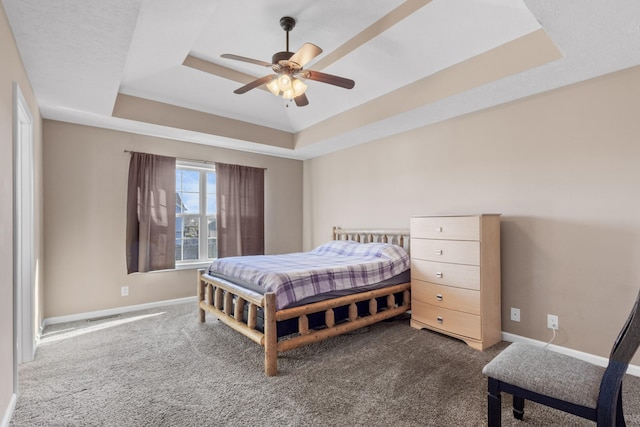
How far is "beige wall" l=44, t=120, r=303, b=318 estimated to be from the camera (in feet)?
11.9

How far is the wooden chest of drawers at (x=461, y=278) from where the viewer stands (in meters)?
2.86

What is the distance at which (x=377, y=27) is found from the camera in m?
2.83

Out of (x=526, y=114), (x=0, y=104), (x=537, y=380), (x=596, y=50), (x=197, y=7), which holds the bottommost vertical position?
(x=537, y=380)

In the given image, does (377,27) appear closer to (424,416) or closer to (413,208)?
(413,208)

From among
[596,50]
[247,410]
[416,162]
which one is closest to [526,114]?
[596,50]

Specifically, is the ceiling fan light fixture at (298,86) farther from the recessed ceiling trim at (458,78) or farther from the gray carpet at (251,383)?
the gray carpet at (251,383)

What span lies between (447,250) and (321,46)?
7.73 ft

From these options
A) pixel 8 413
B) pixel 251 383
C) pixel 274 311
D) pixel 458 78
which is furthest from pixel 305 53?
pixel 8 413

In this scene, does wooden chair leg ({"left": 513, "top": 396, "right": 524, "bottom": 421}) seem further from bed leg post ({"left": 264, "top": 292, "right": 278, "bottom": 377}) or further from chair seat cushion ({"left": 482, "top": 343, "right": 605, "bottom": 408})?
bed leg post ({"left": 264, "top": 292, "right": 278, "bottom": 377})

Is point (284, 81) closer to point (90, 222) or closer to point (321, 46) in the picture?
point (321, 46)

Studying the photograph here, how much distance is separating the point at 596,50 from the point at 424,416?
268cm

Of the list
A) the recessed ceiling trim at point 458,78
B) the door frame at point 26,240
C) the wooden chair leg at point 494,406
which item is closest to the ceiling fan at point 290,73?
the recessed ceiling trim at point 458,78

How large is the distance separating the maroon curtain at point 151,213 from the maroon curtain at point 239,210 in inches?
26.4

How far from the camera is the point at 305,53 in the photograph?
93.6 inches
